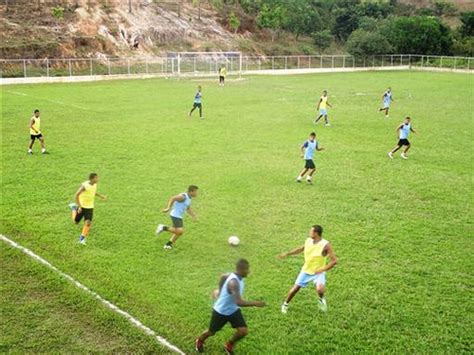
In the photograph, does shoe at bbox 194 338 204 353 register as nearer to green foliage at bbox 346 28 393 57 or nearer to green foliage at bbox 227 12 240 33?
green foliage at bbox 346 28 393 57

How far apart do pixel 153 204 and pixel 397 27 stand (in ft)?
261

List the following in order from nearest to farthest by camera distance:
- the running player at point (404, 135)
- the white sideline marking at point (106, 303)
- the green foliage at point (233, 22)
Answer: the white sideline marking at point (106, 303) < the running player at point (404, 135) < the green foliage at point (233, 22)

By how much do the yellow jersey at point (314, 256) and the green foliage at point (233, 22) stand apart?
250ft

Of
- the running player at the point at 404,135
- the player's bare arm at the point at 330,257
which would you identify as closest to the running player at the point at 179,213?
the player's bare arm at the point at 330,257

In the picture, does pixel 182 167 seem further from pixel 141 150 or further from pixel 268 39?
pixel 268 39

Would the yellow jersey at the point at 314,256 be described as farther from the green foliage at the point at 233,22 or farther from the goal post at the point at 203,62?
the green foliage at the point at 233,22

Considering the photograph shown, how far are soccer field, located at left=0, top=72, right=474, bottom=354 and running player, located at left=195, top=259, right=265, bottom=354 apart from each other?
53 centimetres

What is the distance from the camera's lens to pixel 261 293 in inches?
397

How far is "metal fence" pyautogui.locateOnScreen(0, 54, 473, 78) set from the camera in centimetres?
5112

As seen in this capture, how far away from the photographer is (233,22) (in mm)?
81062

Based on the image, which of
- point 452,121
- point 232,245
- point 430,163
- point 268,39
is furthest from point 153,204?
point 268,39

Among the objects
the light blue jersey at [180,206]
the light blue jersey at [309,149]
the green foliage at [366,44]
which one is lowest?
the light blue jersey at [180,206]

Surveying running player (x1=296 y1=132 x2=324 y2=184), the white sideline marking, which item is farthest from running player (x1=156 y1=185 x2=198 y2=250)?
running player (x1=296 y1=132 x2=324 y2=184)

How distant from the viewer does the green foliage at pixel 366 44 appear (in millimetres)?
76938
